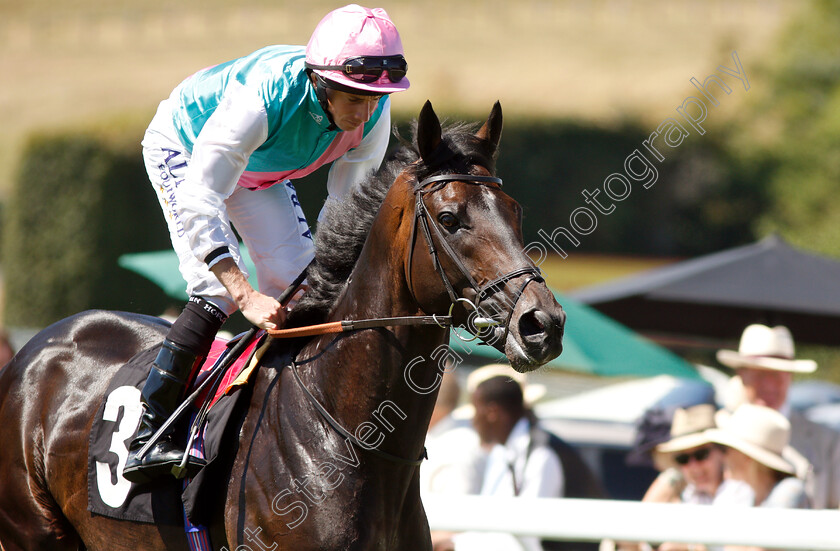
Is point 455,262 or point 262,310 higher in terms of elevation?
point 455,262

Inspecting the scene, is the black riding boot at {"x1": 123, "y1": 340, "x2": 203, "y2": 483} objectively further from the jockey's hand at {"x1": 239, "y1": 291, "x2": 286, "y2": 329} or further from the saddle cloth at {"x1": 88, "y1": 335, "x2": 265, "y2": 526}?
the jockey's hand at {"x1": 239, "y1": 291, "x2": 286, "y2": 329}

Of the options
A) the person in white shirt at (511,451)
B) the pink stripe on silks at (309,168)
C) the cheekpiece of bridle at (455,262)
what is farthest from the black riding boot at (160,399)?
the person in white shirt at (511,451)

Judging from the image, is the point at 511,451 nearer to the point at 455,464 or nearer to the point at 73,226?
the point at 455,464

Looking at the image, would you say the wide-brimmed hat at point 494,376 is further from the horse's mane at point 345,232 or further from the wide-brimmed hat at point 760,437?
the horse's mane at point 345,232

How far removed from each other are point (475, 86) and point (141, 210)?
36.7 feet

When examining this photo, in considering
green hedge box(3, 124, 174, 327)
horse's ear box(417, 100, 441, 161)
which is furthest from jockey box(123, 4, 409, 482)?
green hedge box(3, 124, 174, 327)

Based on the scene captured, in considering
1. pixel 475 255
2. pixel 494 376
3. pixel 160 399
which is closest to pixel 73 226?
pixel 494 376

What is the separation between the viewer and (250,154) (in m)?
2.78

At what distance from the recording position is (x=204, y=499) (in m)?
2.64

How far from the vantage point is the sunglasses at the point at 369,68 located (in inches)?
104

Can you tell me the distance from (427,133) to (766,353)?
3.65 m

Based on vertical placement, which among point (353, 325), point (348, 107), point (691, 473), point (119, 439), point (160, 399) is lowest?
point (691, 473)

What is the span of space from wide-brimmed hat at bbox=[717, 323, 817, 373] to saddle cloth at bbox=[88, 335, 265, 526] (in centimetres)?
348

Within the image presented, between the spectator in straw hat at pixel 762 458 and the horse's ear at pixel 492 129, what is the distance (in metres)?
2.64
